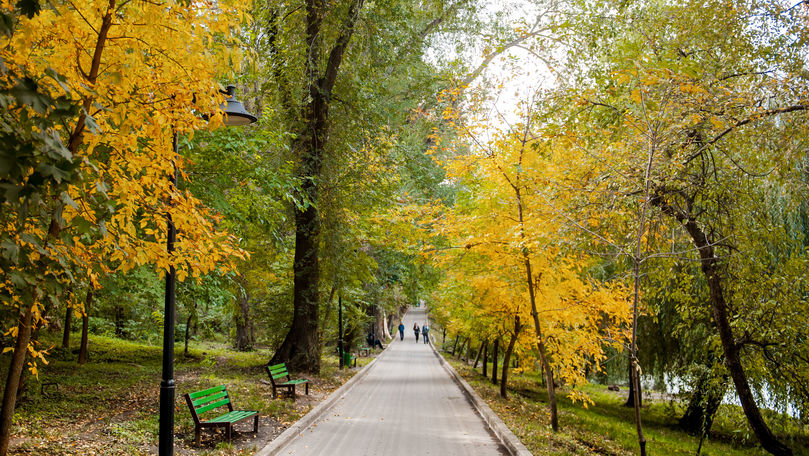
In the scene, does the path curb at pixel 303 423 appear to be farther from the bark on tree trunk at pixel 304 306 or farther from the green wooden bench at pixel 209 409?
the bark on tree trunk at pixel 304 306

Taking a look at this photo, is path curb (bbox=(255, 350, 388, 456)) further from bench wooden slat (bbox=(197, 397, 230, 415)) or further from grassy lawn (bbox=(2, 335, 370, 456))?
bench wooden slat (bbox=(197, 397, 230, 415))

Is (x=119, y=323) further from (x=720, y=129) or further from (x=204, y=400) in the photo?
(x=720, y=129)

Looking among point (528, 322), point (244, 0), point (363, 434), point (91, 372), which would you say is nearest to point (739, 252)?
point (528, 322)

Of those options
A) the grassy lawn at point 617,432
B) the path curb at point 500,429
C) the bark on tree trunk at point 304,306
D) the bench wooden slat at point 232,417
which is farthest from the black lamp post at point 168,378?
the bark on tree trunk at point 304,306

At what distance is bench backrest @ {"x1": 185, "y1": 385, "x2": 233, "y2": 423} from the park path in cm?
129

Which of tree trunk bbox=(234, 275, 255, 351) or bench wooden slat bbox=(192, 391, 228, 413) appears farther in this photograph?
tree trunk bbox=(234, 275, 255, 351)

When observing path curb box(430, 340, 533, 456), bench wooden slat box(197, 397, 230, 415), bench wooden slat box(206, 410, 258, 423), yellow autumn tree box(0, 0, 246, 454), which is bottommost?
path curb box(430, 340, 533, 456)

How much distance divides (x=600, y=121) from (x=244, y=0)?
6.71m

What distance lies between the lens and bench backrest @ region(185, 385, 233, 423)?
7297 millimetres

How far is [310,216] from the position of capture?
1577 centimetres

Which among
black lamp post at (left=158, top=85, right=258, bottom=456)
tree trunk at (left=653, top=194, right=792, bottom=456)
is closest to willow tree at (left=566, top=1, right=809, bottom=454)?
tree trunk at (left=653, top=194, right=792, bottom=456)

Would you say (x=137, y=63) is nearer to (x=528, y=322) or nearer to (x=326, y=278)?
(x=528, y=322)

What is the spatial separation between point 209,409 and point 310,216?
8.50 m

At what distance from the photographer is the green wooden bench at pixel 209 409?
7319 millimetres
